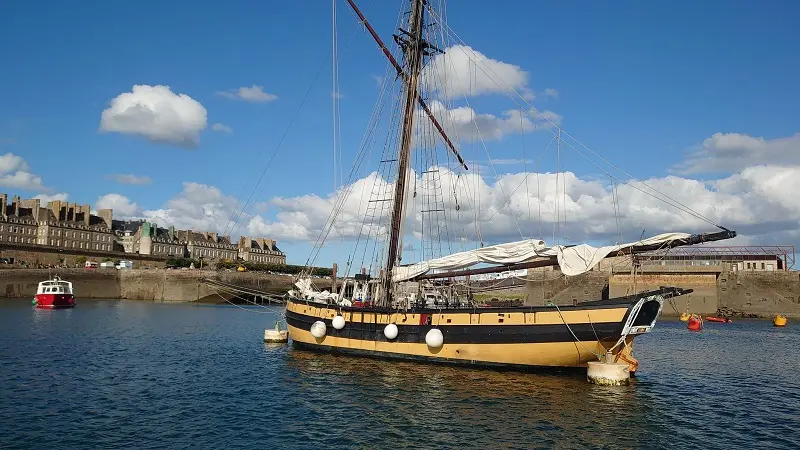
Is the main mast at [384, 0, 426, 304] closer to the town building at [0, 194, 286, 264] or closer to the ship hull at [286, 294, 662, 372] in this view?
the ship hull at [286, 294, 662, 372]

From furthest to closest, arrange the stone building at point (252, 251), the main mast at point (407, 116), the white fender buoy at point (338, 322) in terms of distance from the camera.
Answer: the stone building at point (252, 251) < the main mast at point (407, 116) < the white fender buoy at point (338, 322)

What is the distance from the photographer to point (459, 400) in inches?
912

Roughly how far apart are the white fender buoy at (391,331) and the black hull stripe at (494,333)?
317 millimetres

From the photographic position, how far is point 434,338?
30359mm

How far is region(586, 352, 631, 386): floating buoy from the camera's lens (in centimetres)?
2669

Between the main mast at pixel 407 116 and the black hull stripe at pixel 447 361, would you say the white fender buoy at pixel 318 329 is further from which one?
the main mast at pixel 407 116

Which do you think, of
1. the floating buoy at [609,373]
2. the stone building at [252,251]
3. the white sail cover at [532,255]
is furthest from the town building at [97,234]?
the floating buoy at [609,373]

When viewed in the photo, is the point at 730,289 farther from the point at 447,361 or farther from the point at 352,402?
the point at 352,402

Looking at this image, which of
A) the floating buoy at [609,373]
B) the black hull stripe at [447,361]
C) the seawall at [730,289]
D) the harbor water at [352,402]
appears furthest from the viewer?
the seawall at [730,289]

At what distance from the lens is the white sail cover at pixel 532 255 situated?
2909cm

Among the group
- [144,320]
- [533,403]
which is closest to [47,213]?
[144,320]

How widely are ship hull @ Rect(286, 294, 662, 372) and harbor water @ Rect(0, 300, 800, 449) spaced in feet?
2.71

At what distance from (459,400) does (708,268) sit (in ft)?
244

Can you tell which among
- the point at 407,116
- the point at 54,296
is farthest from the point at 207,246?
the point at 407,116
